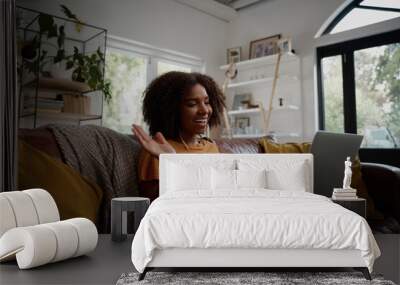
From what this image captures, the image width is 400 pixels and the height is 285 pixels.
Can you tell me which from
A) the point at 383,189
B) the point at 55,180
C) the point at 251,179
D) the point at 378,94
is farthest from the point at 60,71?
the point at 378,94

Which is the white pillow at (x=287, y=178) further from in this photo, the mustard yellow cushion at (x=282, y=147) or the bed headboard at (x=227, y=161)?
the mustard yellow cushion at (x=282, y=147)

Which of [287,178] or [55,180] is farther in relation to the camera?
[287,178]

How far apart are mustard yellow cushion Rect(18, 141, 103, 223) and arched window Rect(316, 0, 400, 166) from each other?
3798 mm

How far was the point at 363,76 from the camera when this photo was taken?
15.9ft

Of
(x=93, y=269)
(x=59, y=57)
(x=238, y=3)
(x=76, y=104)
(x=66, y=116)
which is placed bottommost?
(x=93, y=269)

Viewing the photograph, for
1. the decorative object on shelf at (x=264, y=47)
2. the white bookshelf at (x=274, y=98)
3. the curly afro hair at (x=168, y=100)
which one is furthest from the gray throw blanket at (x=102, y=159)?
the decorative object on shelf at (x=264, y=47)

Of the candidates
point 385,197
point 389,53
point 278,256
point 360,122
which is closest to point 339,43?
point 389,53

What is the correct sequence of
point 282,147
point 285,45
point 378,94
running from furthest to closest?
point 285,45 → point 378,94 → point 282,147

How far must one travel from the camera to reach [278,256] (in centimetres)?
147

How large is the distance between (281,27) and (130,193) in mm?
4155

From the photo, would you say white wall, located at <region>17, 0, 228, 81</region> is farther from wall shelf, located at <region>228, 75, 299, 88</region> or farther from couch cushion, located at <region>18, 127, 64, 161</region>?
couch cushion, located at <region>18, 127, 64, 161</region>

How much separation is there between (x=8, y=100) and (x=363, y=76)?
4265 millimetres

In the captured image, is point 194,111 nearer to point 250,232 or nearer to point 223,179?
point 223,179

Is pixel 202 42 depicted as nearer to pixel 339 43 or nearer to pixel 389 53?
pixel 339 43
